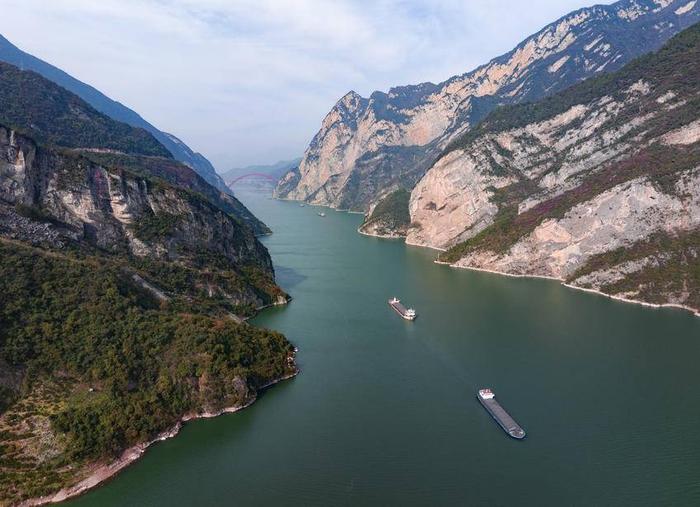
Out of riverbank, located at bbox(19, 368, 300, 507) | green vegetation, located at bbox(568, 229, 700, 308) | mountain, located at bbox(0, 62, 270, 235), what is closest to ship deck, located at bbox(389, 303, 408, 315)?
riverbank, located at bbox(19, 368, 300, 507)

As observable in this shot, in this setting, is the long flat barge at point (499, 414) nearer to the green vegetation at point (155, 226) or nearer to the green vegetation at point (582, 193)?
the green vegetation at point (155, 226)

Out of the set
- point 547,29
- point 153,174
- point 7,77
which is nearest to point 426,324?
point 153,174

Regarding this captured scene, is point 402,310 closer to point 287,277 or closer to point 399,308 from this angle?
point 399,308

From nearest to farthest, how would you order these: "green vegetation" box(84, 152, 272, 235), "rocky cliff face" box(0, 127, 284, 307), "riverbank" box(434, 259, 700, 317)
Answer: "rocky cliff face" box(0, 127, 284, 307)
"riverbank" box(434, 259, 700, 317)
"green vegetation" box(84, 152, 272, 235)

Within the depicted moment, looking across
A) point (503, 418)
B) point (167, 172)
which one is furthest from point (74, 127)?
point (503, 418)

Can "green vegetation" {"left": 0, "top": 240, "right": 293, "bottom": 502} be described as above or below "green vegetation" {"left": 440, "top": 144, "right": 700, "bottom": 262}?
below

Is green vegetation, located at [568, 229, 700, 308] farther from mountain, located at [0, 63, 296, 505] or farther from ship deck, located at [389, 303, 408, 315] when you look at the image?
mountain, located at [0, 63, 296, 505]
